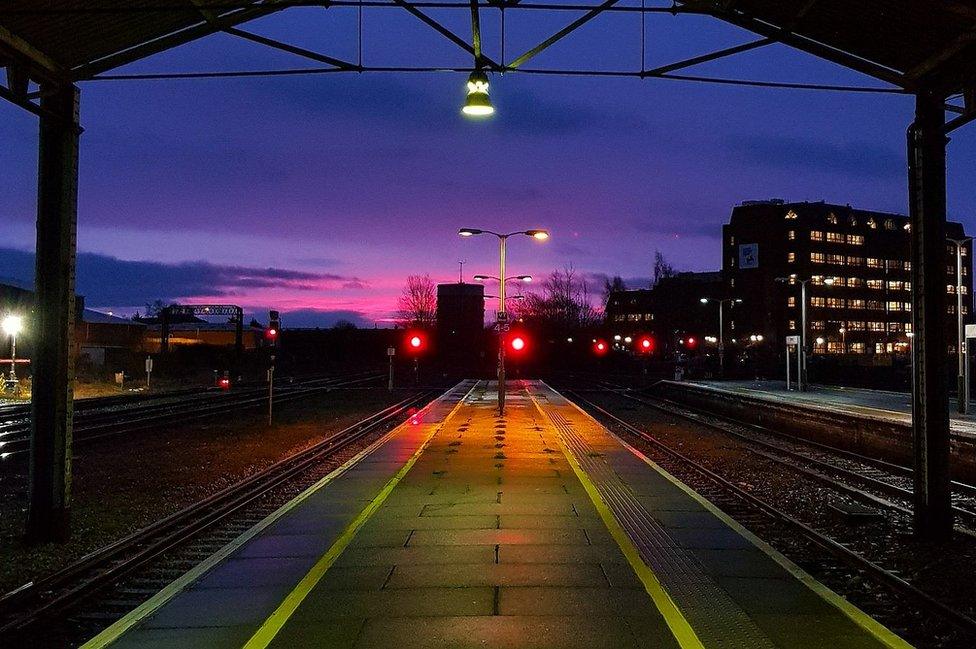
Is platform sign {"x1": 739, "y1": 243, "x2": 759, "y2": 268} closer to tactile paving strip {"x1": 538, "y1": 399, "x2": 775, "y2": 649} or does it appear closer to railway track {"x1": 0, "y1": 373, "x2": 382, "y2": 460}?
railway track {"x1": 0, "y1": 373, "x2": 382, "y2": 460}

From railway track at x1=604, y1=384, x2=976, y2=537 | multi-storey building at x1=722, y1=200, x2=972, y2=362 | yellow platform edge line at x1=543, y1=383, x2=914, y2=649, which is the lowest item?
railway track at x1=604, y1=384, x2=976, y2=537

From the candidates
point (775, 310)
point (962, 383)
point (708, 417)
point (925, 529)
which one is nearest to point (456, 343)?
point (775, 310)

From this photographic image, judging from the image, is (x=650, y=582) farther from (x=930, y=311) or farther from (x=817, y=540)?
(x=930, y=311)

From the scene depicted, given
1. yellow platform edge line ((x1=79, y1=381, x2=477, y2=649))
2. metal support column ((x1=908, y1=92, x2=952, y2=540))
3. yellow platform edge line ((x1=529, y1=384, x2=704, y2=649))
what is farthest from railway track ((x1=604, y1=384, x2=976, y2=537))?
yellow platform edge line ((x1=79, y1=381, x2=477, y2=649))

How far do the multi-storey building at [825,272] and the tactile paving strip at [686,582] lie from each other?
328ft

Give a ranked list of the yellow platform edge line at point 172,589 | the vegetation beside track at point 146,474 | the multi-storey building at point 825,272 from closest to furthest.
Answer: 1. the yellow platform edge line at point 172,589
2. the vegetation beside track at point 146,474
3. the multi-storey building at point 825,272

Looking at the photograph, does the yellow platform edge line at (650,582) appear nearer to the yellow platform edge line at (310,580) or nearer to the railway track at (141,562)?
the yellow platform edge line at (310,580)

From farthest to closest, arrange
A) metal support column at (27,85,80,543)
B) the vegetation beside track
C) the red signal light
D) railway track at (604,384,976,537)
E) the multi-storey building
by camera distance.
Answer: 1. the multi-storey building
2. the red signal light
3. railway track at (604,384,976,537)
4. the vegetation beside track
5. metal support column at (27,85,80,543)

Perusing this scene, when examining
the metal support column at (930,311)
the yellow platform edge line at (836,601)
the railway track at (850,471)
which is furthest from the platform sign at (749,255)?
the yellow platform edge line at (836,601)

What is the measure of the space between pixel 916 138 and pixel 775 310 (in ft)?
343

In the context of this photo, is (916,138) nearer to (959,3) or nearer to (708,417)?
(959,3)

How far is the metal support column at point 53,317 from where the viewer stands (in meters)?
9.88

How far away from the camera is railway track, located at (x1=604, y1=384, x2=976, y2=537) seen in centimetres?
1474

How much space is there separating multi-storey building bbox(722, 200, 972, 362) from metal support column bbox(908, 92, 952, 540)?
330 feet
